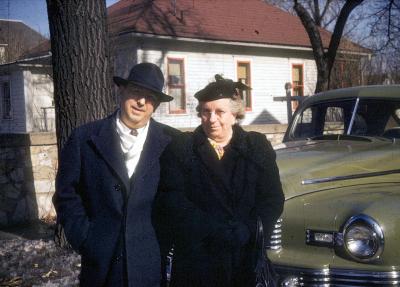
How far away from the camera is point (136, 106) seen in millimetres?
2637

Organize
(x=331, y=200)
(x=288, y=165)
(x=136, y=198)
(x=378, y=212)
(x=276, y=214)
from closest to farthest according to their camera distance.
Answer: (x=136, y=198) < (x=276, y=214) < (x=378, y=212) < (x=331, y=200) < (x=288, y=165)

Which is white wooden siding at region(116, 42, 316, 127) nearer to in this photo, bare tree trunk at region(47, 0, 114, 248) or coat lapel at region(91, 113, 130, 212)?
bare tree trunk at region(47, 0, 114, 248)

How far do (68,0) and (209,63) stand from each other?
1408 centimetres

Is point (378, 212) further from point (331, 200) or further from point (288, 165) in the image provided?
point (288, 165)

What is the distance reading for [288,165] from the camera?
13.7 ft

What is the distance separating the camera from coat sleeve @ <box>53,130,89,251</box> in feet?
8.25

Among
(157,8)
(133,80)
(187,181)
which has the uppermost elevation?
(157,8)

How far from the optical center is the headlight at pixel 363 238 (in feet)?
10.3

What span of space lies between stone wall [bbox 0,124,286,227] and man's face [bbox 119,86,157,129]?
5.01 meters

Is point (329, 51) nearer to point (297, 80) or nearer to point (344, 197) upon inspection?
point (297, 80)

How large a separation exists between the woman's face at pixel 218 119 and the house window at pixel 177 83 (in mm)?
14835

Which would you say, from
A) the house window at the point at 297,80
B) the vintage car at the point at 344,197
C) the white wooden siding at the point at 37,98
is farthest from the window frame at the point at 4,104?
the vintage car at the point at 344,197


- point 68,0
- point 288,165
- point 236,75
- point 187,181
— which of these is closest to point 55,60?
point 68,0

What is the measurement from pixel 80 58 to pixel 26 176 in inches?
116
